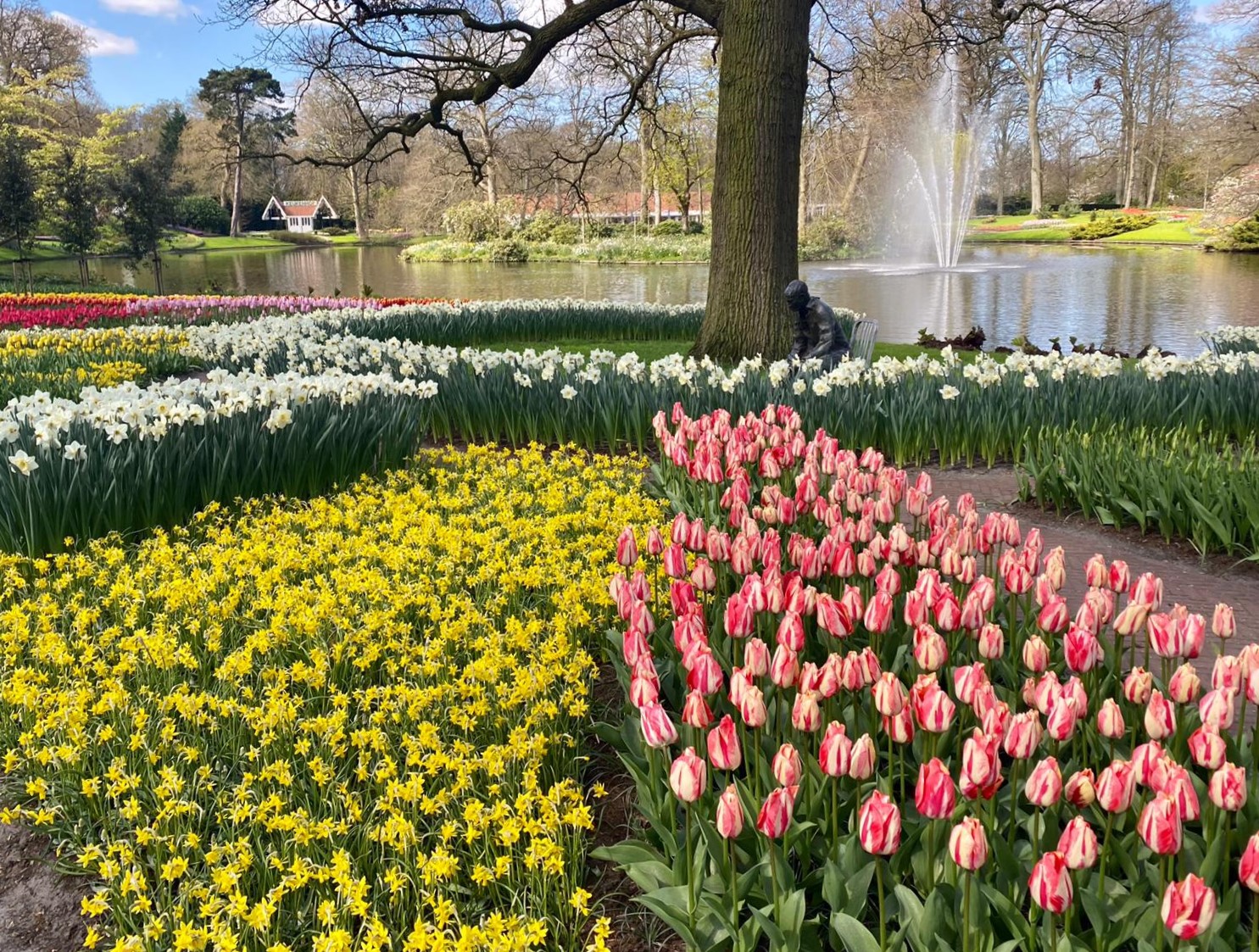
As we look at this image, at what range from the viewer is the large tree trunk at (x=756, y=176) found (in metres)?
8.49

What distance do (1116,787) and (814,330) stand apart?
6.42 meters

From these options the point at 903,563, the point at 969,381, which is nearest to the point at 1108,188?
the point at 969,381

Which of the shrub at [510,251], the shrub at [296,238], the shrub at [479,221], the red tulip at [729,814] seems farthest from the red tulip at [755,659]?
the shrub at [296,238]

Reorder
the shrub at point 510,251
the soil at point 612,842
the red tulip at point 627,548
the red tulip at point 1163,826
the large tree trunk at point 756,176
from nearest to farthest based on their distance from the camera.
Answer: the red tulip at point 1163,826 → the soil at point 612,842 → the red tulip at point 627,548 → the large tree trunk at point 756,176 → the shrub at point 510,251

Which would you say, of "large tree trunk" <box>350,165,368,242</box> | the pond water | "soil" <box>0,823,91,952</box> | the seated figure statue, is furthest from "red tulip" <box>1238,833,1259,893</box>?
"large tree trunk" <box>350,165,368,242</box>

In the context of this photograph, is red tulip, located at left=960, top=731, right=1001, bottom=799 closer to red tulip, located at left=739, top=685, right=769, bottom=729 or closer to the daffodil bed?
red tulip, located at left=739, top=685, right=769, bottom=729

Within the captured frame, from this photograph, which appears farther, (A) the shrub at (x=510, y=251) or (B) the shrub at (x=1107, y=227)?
(B) the shrub at (x=1107, y=227)

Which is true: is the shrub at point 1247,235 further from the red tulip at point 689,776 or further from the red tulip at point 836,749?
the red tulip at point 689,776

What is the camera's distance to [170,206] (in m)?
26.1

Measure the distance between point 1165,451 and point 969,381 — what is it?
1634mm

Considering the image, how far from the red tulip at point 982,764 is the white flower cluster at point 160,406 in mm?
3985

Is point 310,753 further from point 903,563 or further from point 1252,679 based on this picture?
point 1252,679

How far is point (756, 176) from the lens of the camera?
8.65m

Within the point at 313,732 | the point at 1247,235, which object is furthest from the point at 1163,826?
the point at 1247,235
